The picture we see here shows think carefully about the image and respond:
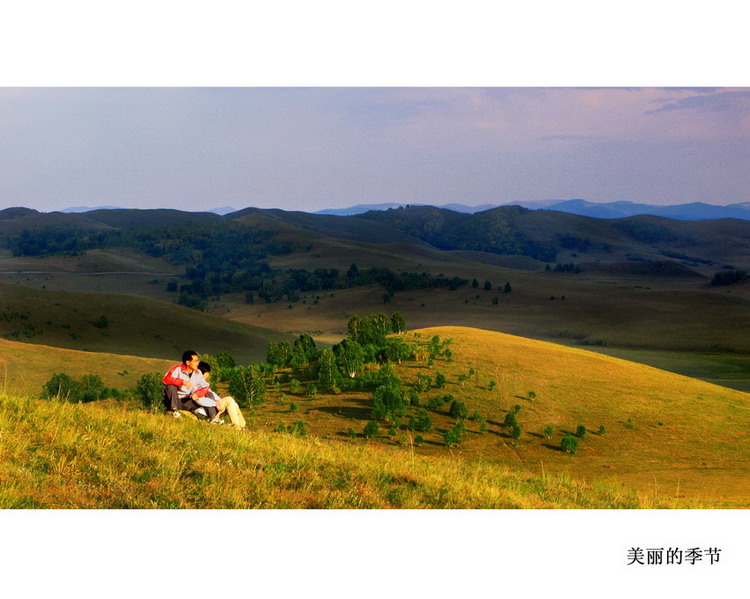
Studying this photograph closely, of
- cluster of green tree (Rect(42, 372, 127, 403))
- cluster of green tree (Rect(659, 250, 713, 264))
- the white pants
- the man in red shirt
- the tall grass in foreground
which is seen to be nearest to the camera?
the tall grass in foreground

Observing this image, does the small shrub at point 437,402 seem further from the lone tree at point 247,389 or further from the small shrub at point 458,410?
the lone tree at point 247,389

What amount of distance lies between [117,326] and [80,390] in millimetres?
30107

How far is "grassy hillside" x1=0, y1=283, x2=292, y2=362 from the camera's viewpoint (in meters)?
47.6

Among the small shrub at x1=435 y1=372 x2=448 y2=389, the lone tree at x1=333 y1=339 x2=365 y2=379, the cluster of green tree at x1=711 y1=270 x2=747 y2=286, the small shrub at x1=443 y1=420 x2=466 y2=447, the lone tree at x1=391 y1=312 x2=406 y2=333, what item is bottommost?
the small shrub at x1=443 y1=420 x2=466 y2=447

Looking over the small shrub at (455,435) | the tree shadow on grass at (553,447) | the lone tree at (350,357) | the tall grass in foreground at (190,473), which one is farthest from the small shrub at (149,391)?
the tall grass in foreground at (190,473)

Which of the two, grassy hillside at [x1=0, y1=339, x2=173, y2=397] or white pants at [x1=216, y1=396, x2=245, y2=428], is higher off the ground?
white pants at [x1=216, y1=396, x2=245, y2=428]

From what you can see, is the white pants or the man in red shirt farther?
the white pants

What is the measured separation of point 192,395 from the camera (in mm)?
8500

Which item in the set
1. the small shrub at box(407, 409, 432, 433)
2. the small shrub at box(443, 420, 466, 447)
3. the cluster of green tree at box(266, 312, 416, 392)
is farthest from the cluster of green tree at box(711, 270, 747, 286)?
the small shrub at box(407, 409, 432, 433)

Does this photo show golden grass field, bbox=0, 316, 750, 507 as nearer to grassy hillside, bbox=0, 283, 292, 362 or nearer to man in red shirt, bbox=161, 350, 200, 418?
man in red shirt, bbox=161, 350, 200, 418

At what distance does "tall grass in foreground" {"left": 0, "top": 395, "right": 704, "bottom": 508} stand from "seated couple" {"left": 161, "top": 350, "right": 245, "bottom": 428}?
83 centimetres

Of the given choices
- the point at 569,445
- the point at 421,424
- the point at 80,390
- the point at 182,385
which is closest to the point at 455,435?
the point at 421,424

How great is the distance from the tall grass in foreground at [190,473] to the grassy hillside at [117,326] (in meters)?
41.4

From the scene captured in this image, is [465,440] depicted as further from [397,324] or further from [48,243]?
[48,243]
